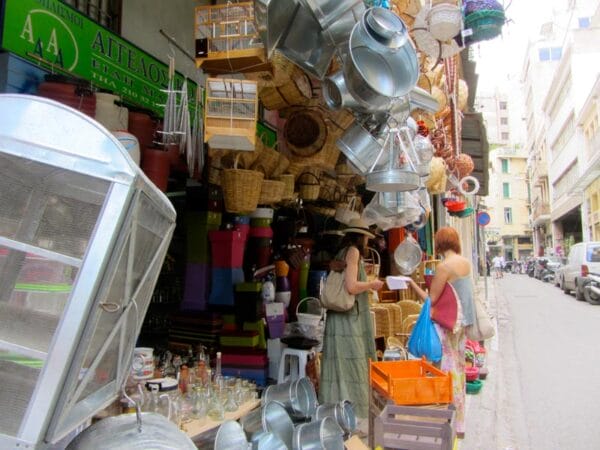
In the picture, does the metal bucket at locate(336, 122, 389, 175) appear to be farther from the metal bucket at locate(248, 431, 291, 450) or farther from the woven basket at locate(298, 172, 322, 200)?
the metal bucket at locate(248, 431, 291, 450)

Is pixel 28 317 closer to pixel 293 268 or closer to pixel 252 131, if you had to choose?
pixel 252 131

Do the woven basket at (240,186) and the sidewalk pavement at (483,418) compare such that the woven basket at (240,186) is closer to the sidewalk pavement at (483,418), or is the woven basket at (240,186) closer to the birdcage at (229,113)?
the birdcage at (229,113)

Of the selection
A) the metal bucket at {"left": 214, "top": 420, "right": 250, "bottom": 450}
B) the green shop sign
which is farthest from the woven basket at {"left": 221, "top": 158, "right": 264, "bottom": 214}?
the metal bucket at {"left": 214, "top": 420, "right": 250, "bottom": 450}

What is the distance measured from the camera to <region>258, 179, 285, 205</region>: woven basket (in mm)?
3797

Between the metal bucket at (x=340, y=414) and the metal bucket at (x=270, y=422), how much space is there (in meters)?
0.37

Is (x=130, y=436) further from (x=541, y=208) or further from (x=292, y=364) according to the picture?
(x=541, y=208)

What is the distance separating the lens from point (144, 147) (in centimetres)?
296

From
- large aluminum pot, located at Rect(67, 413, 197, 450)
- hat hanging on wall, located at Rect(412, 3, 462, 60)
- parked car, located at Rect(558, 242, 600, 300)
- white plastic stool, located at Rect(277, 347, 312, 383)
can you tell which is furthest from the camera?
parked car, located at Rect(558, 242, 600, 300)

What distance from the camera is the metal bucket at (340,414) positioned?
3432 millimetres

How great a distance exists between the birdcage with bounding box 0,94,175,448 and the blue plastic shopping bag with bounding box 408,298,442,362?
9.30 feet

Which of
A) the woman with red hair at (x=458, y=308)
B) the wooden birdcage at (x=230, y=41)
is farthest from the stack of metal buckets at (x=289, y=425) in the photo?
the wooden birdcage at (x=230, y=41)

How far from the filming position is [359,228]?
15.3ft

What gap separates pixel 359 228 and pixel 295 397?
71.0 inches

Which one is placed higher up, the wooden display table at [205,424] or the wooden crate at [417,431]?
the wooden crate at [417,431]
